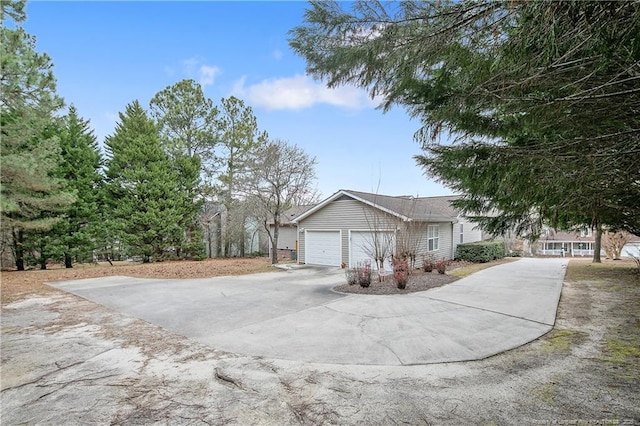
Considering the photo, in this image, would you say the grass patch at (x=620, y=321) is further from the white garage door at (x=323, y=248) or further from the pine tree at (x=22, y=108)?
the pine tree at (x=22, y=108)

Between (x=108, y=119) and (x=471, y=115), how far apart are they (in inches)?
784

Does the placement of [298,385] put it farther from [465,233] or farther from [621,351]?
[465,233]

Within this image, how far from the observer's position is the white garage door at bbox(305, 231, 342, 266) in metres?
14.8

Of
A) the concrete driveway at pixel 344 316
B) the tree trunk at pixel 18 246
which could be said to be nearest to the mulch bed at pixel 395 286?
the concrete driveway at pixel 344 316

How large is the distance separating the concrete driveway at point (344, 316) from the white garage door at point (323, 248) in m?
4.75

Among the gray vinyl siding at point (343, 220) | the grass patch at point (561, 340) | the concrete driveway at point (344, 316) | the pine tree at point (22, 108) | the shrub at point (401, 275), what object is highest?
the pine tree at point (22, 108)

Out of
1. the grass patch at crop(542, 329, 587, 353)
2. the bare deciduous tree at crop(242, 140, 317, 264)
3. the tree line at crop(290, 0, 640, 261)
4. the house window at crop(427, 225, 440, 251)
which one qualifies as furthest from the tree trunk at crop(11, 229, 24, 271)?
the grass patch at crop(542, 329, 587, 353)

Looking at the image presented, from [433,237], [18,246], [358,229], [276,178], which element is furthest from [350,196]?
[18,246]

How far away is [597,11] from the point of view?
227cm

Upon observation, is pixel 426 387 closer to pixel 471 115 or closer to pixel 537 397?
pixel 537 397

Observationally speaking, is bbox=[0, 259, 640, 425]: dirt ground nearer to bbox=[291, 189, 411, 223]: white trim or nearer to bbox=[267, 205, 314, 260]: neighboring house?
bbox=[291, 189, 411, 223]: white trim

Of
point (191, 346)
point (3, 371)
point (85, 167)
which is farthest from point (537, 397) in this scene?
point (85, 167)

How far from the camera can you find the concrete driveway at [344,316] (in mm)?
4289

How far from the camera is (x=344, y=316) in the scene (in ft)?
19.6
